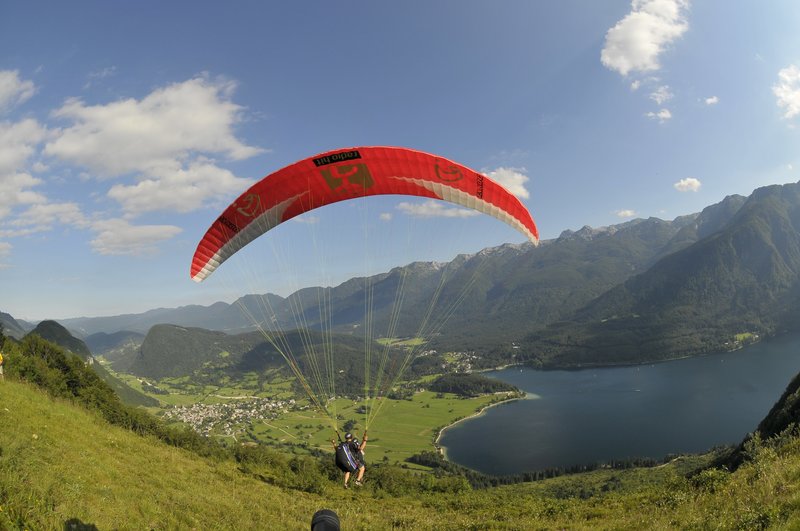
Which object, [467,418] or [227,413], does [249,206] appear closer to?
[467,418]

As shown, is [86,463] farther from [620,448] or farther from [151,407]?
[151,407]

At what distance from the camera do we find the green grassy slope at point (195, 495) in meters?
5.07

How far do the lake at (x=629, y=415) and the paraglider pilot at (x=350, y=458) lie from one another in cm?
7337

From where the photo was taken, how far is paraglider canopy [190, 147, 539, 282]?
10547 millimetres

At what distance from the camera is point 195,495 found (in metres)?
9.23

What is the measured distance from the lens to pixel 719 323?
182 meters

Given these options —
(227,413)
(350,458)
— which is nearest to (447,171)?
(350,458)

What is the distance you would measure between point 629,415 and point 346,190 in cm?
10596

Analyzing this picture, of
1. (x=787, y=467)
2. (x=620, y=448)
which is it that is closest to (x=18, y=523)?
(x=787, y=467)

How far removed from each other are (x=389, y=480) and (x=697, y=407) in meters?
91.7

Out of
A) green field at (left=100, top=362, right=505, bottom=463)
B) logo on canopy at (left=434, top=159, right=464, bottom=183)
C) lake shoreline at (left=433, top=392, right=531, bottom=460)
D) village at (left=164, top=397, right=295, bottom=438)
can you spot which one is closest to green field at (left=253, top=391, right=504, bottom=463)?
green field at (left=100, top=362, right=505, bottom=463)

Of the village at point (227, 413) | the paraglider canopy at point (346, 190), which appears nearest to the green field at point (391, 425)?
the village at point (227, 413)

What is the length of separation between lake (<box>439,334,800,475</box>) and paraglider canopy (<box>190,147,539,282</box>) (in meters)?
73.6

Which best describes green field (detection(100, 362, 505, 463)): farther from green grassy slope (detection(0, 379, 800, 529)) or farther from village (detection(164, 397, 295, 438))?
green grassy slope (detection(0, 379, 800, 529))
